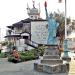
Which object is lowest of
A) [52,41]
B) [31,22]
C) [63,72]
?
[63,72]

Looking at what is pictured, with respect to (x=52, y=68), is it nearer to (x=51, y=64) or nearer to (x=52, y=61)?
(x=51, y=64)

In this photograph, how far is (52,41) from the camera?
2530 cm

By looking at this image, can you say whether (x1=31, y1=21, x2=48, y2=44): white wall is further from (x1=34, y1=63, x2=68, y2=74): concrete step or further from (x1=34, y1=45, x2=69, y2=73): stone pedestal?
(x1=34, y1=63, x2=68, y2=74): concrete step

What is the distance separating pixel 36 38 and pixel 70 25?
8.56 m

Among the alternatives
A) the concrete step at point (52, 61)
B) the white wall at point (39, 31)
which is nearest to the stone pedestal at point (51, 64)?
the concrete step at point (52, 61)

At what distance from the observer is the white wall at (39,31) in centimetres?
6412

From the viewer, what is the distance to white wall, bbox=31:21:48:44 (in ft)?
210

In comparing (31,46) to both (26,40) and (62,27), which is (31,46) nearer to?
(26,40)

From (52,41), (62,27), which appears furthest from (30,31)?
(52,41)

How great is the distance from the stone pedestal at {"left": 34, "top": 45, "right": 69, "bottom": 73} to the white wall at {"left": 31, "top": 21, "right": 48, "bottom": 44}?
128 feet

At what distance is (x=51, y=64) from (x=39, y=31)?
41493mm

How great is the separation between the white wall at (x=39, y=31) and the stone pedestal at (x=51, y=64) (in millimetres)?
38900

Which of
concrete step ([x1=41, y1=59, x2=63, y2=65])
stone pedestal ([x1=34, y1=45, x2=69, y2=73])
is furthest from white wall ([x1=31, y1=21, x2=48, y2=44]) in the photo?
concrete step ([x1=41, y1=59, x2=63, y2=65])

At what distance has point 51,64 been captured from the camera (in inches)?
901
